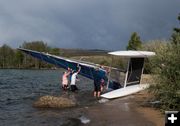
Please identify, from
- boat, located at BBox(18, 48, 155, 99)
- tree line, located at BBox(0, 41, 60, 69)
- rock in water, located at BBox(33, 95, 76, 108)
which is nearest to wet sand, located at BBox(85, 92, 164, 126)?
rock in water, located at BBox(33, 95, 76, 108)

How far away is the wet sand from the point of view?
14.6 meters

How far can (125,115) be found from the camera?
16.6m

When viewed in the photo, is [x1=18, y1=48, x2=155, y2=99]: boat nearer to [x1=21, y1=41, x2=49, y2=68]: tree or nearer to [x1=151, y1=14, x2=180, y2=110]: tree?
[x1=151, y1=14, x2=180, y2=110]: tree

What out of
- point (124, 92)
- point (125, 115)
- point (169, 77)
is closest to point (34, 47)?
point (124, 92)

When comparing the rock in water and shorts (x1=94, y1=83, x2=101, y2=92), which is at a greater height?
shorts (x1=94, y1=83, x2=101, y2=92)

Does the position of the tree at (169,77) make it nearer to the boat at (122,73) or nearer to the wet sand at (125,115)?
the wet sand at (125,115)

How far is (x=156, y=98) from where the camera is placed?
17953mm

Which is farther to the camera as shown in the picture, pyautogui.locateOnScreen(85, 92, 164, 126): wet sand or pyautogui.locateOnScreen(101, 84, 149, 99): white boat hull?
pyautogui.locateOnScreen(101, 84, 149, 99): white boat hull

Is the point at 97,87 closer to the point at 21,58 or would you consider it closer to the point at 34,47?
the point at 34,47

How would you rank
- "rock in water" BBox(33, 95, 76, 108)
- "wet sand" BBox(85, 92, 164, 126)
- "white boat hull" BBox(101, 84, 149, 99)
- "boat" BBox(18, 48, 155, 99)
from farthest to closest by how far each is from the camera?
"boat" BBox(18, 48, 155, 99)
"white boat hull" BBox(101, 84, 149, 99)
"rock in water" BBox(33, 95, 76, 108)
"wet sand" BBox(85, 92, 164, 126)

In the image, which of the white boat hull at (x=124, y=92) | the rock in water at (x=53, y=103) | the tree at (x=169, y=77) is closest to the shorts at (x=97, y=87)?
the white boat hull at (x=124, y=92)

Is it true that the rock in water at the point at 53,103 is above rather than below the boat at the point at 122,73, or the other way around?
below

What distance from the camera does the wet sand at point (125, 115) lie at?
14.6 m

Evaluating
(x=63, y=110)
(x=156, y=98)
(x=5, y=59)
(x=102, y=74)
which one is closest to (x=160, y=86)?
(x=156, y=98)
